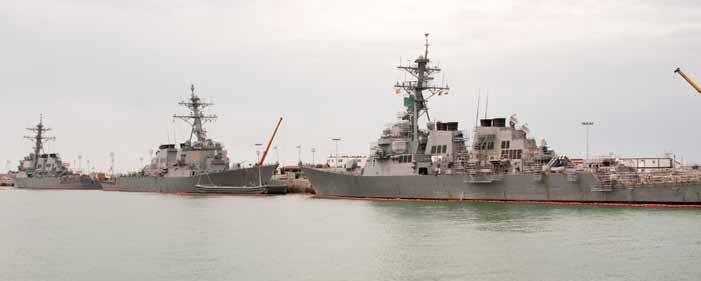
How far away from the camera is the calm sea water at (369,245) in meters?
19.0

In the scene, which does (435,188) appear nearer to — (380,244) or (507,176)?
(507,176)

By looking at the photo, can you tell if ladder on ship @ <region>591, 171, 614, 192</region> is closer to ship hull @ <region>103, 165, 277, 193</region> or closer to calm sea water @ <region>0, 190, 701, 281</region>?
calm sea water @ <region>0, 190, 701, 281</region>

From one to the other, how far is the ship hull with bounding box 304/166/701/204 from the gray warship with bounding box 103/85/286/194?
55.2ft

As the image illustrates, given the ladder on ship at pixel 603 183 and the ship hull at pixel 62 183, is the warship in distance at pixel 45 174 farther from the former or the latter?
the ladder on ship at pixel 603 183

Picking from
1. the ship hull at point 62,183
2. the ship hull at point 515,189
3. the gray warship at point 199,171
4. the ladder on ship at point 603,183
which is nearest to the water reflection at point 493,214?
the ship hull at point 515,189

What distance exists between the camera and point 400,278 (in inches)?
719

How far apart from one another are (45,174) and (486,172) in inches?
2943

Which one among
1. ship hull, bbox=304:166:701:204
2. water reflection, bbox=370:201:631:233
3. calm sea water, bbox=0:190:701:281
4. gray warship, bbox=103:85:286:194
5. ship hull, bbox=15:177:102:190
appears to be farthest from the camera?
ship hull, bbox=15:177:102:190

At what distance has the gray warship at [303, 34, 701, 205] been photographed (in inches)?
1366

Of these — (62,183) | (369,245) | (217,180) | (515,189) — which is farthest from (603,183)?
(62,183)

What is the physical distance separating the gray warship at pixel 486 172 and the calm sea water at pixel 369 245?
1.51 m

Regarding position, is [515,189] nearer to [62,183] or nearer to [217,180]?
[217,180]

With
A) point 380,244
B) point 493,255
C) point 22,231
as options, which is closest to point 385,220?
point 380,244

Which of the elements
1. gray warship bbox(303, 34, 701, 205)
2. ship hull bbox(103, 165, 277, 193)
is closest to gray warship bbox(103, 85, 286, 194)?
ship hull bbox(103, 165, 277, 193)
